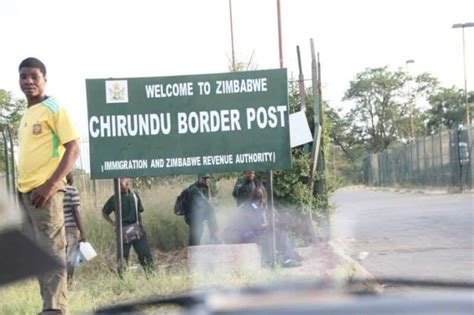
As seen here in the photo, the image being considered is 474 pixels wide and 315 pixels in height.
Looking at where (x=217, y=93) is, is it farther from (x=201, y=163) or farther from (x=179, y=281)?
(x=179, y=281)

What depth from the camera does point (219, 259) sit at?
8.45 m

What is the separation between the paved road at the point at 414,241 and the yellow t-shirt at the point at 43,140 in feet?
8.72

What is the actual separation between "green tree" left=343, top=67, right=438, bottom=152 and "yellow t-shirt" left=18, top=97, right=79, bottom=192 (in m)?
71.4

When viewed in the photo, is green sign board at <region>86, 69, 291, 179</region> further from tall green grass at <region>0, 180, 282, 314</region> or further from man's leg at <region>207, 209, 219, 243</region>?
man's leg at <region>207, 209, 219, 243</region>

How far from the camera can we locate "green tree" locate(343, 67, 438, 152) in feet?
246

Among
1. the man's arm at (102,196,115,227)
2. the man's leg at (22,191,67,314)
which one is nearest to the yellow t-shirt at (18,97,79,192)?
the man's leg at (22,191,67,314)

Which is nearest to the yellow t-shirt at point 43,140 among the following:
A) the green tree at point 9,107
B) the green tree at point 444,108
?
the green tree at point 9,107

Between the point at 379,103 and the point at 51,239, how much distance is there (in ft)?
246

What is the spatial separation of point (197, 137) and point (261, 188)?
6.30 ft

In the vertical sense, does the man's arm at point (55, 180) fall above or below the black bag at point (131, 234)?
above

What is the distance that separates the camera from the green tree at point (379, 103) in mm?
74969

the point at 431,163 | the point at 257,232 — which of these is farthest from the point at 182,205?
the point at 431,163

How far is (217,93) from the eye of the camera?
829 centimetres

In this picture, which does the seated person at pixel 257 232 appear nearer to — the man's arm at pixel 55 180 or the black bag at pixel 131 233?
the black bag at pixel 131 233
